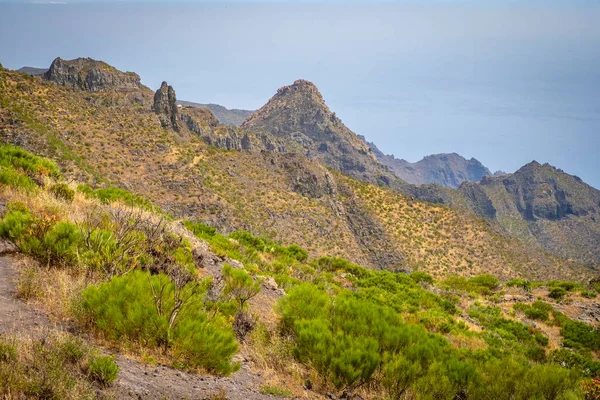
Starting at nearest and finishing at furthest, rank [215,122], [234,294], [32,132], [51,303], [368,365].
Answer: [51,303], [368,365], [234,294], [32,132], [215,122]

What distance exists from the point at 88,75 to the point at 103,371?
128m

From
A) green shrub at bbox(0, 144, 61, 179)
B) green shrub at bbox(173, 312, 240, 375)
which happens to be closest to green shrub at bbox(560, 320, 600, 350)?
green shrub at bbox(173, 312, 240, 375)

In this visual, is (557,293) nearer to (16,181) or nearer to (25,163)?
(16,181)

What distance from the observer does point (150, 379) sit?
4.66 metres

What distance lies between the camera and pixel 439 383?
615cm

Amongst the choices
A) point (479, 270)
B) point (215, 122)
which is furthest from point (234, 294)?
point (215, 122)

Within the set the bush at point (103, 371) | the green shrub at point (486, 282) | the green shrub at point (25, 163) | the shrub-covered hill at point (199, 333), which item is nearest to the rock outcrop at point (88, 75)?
the green shrub at point (25, 163)

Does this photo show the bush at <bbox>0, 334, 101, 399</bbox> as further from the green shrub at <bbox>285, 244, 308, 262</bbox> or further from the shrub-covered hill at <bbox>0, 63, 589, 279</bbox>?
the shrub-covered hill at <bbox>0, 63, 589, 279</bbox>

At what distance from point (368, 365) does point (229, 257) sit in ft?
32.1

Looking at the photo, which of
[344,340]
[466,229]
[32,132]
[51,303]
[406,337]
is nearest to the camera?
[51,303]

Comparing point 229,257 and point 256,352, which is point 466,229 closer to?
point 229,257

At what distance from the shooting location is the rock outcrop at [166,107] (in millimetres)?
61812

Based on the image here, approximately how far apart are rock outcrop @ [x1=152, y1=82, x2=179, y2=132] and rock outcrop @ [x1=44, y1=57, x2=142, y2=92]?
44.1 metres

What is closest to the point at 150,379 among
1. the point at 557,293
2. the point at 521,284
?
the point at 557,293
